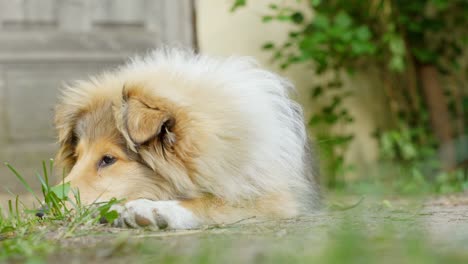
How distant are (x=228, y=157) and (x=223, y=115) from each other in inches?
8.5

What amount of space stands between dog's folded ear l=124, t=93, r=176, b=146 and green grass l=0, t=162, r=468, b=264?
36cm

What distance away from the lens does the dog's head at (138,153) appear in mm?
3572

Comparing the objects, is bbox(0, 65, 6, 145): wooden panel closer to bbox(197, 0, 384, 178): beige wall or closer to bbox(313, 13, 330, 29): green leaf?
bbox(197, 0, 384, 178): beige wall

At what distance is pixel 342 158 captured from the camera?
7.67m

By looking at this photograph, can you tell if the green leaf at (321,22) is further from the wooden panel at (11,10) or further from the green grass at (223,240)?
the green grass at (223,240)

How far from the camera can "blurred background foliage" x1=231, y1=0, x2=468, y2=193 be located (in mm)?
7297

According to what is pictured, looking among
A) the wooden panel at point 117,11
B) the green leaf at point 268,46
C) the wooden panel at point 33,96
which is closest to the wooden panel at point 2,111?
the wooden panel at point 33,96

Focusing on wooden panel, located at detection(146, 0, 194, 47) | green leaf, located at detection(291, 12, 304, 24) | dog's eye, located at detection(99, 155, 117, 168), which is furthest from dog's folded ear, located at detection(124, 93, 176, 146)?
green leaf, located at detection(291, 12, 304, 24)

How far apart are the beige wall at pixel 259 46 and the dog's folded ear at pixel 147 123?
3.43m

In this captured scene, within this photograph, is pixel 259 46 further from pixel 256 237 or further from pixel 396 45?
pixel 256 237

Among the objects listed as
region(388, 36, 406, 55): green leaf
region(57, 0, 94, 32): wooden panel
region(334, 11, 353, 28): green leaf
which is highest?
region(57, 0, 94, 32): wooden panel

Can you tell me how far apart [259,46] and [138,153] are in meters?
4.05

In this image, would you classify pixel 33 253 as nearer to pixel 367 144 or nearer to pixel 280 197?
pixel 280 197

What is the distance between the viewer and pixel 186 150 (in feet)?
11.9
